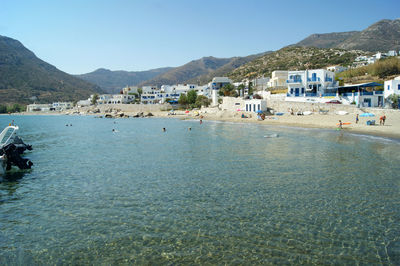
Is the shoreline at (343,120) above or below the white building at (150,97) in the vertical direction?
below

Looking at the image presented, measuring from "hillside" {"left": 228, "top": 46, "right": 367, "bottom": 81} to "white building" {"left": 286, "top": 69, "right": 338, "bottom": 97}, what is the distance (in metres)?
51.2

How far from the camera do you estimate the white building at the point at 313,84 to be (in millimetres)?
60094

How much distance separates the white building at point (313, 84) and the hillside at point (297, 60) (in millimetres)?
51169

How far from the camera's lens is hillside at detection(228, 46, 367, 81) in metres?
115

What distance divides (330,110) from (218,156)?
A: 119 feet

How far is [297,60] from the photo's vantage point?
12731cm

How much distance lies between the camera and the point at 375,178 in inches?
595

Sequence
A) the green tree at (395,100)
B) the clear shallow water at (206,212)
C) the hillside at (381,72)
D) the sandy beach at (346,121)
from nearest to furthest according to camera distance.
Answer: the clear shallow water at (206,212)
the sandy beach at (346,121)
the green tree at (395,100)
the hillside at (381,72)

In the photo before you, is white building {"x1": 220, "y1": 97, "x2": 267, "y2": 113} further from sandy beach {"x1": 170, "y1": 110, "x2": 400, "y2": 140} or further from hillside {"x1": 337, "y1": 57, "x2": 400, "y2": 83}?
hillside {"x1": 337, "y1": 57, "x2": 400, "y2": 83}

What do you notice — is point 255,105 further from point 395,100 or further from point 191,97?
point 191,97

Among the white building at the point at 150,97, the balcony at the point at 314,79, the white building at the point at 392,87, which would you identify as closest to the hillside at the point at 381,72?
the balcony at the point at 314,79

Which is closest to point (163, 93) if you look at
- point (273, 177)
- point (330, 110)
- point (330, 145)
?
point (330, 110)

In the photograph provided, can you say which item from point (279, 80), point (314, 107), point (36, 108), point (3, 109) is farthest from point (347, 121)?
point (3, 109)

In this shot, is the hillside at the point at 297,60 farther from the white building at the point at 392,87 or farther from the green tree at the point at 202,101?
the white building at the point at 392,87
